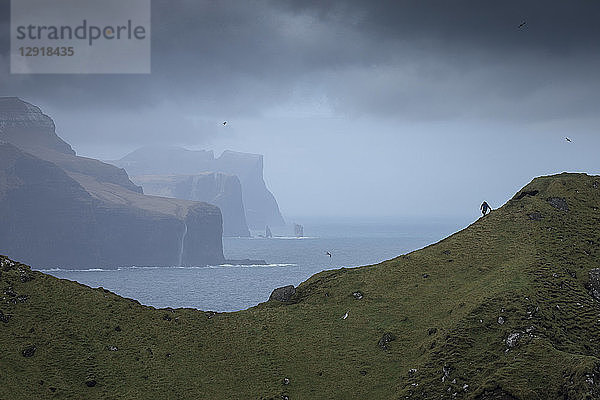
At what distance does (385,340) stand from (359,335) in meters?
3.38

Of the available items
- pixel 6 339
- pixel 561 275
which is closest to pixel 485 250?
pixel 561 275

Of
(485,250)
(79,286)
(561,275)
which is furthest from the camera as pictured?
(485,250)

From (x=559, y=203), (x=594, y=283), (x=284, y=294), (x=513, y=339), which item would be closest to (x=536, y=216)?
(x=559, y=203)

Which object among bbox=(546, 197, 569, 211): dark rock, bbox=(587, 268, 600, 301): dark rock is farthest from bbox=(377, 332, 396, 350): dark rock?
bbox=(546, 197, 569, 211): dark rock

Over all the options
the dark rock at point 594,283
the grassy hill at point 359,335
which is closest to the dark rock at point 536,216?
the grassy hill at point 359,335

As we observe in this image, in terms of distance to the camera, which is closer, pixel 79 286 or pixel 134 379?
pixel 134 379

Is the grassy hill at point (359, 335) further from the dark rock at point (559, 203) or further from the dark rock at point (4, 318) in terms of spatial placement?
the dark rock at point (559, 203)

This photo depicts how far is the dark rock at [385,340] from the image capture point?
56.0 meters

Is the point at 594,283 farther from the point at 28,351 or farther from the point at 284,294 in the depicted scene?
the point at 28,351

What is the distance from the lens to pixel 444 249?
74.8m

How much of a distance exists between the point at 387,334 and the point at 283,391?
12.6m

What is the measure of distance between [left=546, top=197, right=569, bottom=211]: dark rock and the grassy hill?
277cm

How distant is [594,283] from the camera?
199 feet

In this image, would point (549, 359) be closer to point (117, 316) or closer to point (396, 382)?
point (396, 382)
